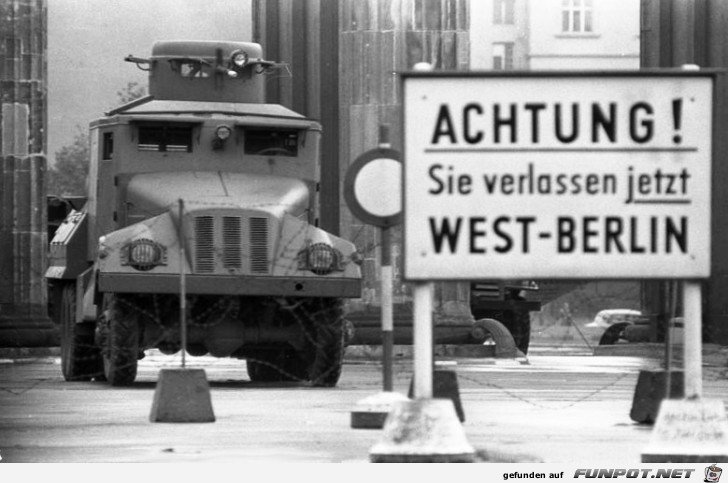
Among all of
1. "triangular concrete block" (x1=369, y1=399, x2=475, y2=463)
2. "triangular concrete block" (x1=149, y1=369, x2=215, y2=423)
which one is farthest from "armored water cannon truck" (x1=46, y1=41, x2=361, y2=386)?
"triangular concrete block" (x1=369, y1=399, x2=475, y2=463)

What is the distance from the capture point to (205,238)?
58.9ft

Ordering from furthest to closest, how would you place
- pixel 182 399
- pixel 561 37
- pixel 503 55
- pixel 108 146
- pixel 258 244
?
pixel 503 55
pixel 561 37
pixel 108 146
pixel 258 244
pixel 182 399

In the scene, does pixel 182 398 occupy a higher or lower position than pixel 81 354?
higher

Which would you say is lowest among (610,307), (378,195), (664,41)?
(610,307)

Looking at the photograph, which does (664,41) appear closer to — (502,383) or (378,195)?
(502,383)

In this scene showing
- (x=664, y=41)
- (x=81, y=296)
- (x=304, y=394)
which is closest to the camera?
(x=304, y=394)

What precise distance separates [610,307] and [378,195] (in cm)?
4852

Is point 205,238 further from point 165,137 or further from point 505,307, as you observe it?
point 505,307

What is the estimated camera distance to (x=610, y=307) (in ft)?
198

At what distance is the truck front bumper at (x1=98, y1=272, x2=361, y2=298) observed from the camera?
57.9 ft

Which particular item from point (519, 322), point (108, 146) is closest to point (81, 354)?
point (108, 146)

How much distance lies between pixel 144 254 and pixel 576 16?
44.5 meters

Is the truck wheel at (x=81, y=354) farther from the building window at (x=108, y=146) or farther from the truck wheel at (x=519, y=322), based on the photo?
the truck wheel at (x=519, y=322)

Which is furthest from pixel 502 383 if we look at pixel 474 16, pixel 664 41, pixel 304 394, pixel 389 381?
pixel 474 16
